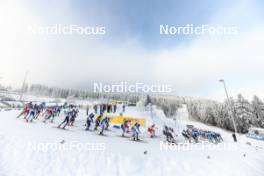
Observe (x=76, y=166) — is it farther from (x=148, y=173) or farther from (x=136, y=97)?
(x=136, y=97)

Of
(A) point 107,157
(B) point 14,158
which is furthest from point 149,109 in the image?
(B) point 14,158

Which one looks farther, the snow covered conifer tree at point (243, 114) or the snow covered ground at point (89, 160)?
the snow covered conifer tree at point (243, 114)

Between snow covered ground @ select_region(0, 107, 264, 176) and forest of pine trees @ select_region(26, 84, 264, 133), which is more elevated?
forest of pine trees @ select_region(26, 84, 264, 133)

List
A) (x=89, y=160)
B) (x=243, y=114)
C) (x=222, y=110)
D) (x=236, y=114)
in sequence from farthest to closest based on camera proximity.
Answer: (x=222, y=110) < (x=236, y=114) < (x=243, y=114) < (x=89, y=160)

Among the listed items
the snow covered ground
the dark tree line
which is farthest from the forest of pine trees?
the snow covered ground

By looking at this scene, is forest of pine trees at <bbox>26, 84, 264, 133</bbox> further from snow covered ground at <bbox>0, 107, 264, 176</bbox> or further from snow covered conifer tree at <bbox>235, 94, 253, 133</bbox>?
snow covered ground at <bbox>0, 107, 264, 176</bbox>

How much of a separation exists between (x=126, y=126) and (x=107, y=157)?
7648 mm

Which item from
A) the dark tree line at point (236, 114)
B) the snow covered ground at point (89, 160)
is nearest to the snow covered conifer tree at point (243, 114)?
the dark tree line at point (236, 114)

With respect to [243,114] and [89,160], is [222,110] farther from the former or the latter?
[89,160]

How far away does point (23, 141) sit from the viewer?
11.8 metres

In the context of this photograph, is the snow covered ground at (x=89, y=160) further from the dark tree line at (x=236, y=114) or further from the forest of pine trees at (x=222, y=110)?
the dark tree line at (x=236, y=114)

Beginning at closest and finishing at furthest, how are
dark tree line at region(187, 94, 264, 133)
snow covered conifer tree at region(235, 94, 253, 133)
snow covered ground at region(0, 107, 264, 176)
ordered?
1. snow covered ground at region(0, 107, 264, 176)
2. snow covered conifer tree at region(235, 94, 253, 133)
3. dark tree line at region(187, 94, 264, 133)

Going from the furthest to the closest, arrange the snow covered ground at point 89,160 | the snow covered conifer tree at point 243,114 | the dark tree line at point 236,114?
the dark tree line at point 236,114, the snow covered conifer tree at point 243,114, the snow covered ground at point 89,160

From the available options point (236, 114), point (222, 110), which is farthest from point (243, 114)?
point (222, 110)
